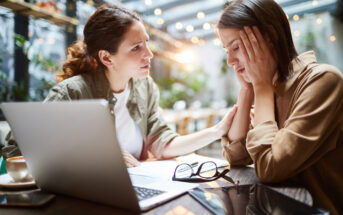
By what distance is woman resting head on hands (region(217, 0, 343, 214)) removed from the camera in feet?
2.44

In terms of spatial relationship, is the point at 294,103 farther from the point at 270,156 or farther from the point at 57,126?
the point at 57,126

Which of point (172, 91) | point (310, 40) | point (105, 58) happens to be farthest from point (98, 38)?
point (310, 40)

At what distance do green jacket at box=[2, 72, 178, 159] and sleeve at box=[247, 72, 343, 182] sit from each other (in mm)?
670

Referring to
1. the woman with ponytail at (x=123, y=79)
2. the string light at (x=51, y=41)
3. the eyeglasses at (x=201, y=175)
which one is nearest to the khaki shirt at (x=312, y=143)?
the eyeglasses at (x=201, y=175)

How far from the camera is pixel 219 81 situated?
377 inches

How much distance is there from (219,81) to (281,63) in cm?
878

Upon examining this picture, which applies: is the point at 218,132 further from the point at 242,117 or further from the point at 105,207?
the point at 105,207

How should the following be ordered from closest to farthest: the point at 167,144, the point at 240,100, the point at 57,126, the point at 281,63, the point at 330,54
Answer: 1. the point at 57,126
2. the point at 281,63
3. the point at 240,100
4. the point at 167,144
5. the point at 330,54

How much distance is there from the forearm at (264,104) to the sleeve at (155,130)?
23.4 inches

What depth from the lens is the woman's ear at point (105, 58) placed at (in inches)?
56.3

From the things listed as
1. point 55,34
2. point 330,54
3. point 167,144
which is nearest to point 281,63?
point 167,144

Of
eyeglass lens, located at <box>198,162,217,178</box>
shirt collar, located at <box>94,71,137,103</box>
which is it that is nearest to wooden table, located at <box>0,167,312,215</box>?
eyeglass lens, located at <box>198,162,217,178</box>

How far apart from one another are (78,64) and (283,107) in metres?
1.09

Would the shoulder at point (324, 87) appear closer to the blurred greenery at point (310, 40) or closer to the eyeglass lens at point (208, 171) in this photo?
the eyeglass lens at point (208, 171)
